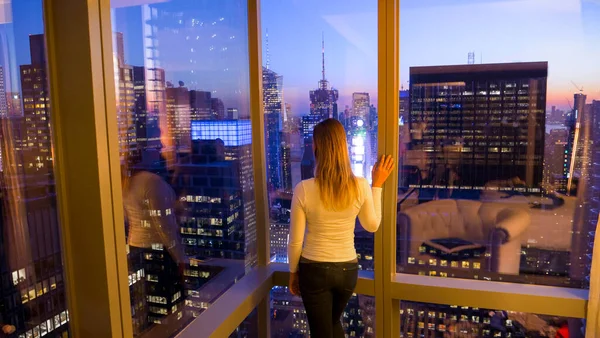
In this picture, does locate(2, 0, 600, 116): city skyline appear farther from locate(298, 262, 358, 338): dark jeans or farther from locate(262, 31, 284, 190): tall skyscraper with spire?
locate(298, 262, 358, 338): dark jeans

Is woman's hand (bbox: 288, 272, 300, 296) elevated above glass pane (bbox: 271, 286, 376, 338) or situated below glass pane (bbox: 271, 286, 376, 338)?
above

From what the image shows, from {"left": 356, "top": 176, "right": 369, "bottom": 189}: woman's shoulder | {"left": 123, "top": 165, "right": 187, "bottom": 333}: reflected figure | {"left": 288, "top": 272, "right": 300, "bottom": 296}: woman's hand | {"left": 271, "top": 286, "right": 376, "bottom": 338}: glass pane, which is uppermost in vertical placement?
{"left": 356, "top": 176, "right": 369, "bottom": 189}: woman's shoulder

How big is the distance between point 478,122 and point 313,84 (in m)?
0.97

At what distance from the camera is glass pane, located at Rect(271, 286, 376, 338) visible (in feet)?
8.59

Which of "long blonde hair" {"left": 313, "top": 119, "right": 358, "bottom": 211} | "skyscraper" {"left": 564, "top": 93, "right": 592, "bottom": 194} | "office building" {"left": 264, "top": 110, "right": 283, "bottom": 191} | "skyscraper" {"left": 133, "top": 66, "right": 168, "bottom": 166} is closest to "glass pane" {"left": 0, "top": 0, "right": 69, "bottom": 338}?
"skyscraper" {"left": 133, "top": 66, "right": 168, "bottom": 166}

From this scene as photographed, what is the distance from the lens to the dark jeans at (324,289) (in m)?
2.09

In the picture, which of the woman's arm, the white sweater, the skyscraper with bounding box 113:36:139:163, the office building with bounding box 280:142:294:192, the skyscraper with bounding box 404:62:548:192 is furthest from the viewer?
the office building with bounding box 280:142:294:192

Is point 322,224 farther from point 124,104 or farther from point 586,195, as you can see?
point 586,195

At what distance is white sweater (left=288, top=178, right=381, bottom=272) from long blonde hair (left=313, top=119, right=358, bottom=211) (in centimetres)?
4

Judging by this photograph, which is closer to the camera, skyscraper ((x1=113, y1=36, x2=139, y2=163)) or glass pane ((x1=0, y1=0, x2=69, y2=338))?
glass pane ((x1=0, y1=0, x2=69, y2=338))

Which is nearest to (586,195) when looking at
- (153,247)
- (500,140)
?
(500,140)

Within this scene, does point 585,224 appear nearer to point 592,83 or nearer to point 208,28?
point 592,83

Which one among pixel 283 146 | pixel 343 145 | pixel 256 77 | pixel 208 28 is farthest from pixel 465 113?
pixel 208 28

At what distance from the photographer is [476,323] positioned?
8.16 ft
